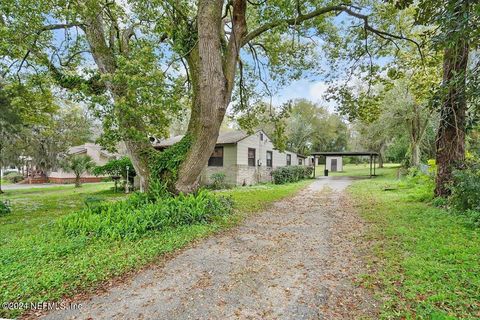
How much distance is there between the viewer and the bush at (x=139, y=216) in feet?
16.0

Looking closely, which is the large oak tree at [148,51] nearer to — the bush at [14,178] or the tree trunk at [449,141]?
the tree trunk at [449,141]

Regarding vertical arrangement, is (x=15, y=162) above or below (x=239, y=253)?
above

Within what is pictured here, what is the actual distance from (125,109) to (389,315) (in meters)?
5.43

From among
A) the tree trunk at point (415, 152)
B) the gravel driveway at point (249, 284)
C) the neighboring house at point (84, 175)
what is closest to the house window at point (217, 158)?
the gravel driveway at point (249, 284)

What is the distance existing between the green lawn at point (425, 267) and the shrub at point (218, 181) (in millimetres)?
9711

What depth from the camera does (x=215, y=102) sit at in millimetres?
5969

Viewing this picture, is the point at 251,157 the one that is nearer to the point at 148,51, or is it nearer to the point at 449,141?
the point at 449,141

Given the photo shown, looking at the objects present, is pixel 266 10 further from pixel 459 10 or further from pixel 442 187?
pixel 442 187

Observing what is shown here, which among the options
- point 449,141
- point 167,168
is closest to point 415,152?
point 449,141

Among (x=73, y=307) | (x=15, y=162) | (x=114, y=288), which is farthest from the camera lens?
(x=15, y=162)

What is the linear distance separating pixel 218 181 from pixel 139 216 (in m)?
9.73

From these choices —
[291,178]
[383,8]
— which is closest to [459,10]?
[383,8]

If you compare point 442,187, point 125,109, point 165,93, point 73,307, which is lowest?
point 73,307

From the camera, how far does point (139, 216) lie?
17.2ft
